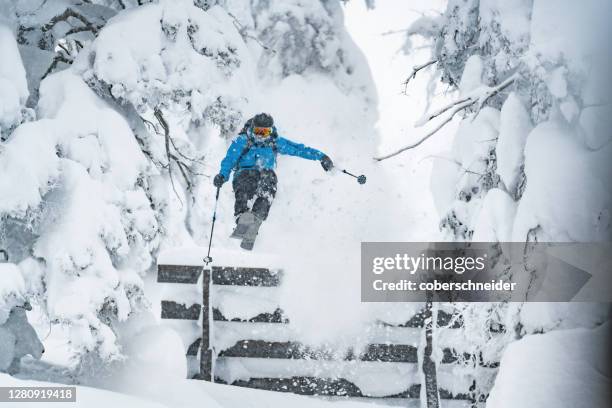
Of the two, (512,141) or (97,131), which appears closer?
(512,141)

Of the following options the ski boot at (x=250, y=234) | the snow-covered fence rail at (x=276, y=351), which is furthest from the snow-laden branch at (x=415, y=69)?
the snow-covered fence rail at (x=276, y=351)

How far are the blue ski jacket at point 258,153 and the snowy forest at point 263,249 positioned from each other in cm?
32

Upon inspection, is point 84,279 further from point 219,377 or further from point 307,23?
point 307,23

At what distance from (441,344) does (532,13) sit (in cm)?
266

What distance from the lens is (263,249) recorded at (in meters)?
6.17

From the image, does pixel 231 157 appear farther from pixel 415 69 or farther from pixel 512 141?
pixel 512 141

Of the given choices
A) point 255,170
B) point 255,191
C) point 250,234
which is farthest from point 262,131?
point 250,234

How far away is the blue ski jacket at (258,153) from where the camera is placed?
4988mm

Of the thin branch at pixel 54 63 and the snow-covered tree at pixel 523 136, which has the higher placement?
the thin branch at pixel 54 63

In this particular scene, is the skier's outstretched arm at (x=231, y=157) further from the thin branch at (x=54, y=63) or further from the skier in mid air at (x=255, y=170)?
the thin branch at (x=54, y=63)

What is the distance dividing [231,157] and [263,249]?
1.45 metres

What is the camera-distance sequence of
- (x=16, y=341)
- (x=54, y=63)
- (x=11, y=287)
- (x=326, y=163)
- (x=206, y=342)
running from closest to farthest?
(x=11, y=287)
(x=16, y=341)
(x=54, y=63)
(x=206, y=342)
(x=326, y=163)

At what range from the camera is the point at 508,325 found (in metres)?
3.72

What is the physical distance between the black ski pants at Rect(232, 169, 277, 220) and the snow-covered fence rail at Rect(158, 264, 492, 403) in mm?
521
